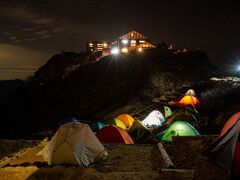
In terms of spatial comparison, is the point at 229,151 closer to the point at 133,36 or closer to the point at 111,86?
the point at 111,86

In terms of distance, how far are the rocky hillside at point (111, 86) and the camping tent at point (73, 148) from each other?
78.1 ft

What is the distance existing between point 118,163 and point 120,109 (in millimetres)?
23335

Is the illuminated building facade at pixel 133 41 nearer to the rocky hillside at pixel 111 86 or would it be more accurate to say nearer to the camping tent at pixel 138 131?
the rocky hillside at pixel 111 86

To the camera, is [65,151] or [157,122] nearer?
[65,151]

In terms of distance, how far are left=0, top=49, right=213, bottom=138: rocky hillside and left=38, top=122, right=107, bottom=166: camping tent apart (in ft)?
78.1

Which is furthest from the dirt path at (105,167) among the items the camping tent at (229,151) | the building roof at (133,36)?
the building roof at (133,36)

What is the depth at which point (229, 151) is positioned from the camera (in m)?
10.0

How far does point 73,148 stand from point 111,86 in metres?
39.6

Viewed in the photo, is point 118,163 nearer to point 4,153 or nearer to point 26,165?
point 26,165

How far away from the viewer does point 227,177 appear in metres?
9.48

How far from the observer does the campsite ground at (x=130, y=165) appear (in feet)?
31.3

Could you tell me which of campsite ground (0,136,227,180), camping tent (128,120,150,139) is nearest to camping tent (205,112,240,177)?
campsite ground (0,136,227,180)

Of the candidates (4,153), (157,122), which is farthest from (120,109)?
(4,153)

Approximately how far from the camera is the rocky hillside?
141 ft
